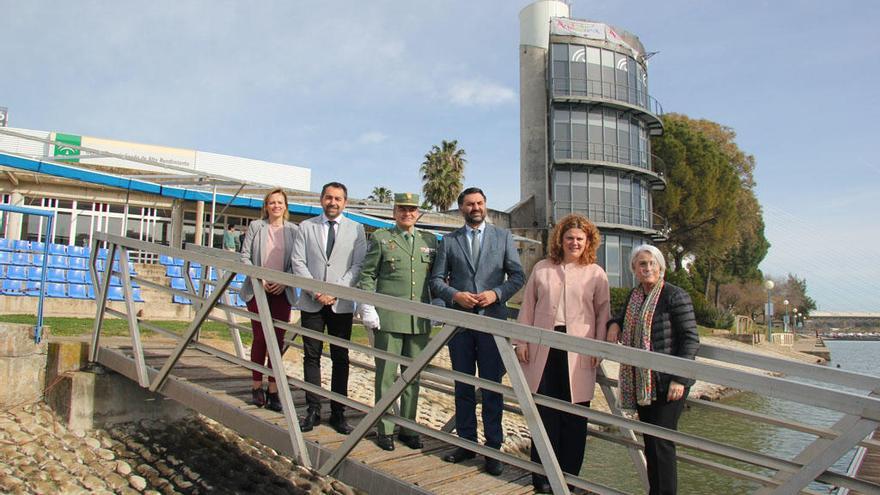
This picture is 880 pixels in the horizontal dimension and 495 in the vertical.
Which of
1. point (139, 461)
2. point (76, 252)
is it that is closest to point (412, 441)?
point (139, 461)

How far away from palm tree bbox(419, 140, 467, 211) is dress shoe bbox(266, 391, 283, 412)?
33.6m

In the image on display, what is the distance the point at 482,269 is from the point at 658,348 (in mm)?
1168

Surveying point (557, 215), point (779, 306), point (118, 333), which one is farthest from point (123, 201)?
point (779, 306)

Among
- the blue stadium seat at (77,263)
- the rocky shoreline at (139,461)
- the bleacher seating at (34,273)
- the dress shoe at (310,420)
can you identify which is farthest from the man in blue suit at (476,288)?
the blue stadium seat at (77,263)

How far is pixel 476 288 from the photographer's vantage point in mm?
3670

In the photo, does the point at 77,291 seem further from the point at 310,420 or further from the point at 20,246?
the point at 310,420

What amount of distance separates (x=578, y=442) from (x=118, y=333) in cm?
758

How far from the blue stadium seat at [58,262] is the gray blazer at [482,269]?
37.2 ft

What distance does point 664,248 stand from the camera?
36656 millimetres

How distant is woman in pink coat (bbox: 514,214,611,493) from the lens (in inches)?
126

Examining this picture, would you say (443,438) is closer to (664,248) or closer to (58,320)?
(58,320)

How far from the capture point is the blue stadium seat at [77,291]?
11.4 m

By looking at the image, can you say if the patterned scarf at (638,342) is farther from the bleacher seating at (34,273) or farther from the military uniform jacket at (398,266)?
the bleacher seating at (34,273)

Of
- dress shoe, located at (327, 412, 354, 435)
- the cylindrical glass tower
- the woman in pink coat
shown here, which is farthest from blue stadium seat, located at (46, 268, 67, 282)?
the cylindrical glass tower
